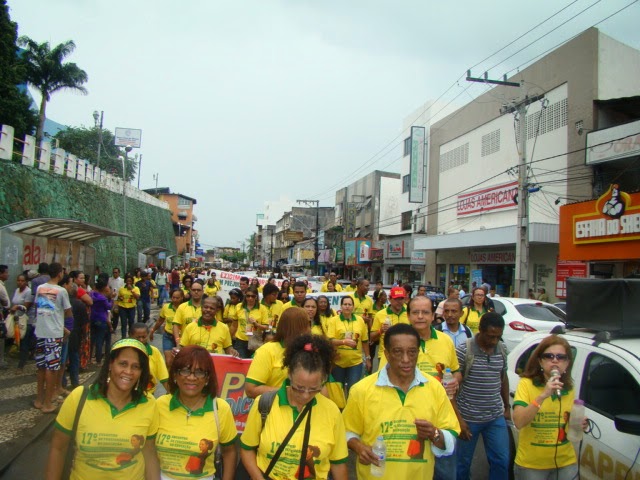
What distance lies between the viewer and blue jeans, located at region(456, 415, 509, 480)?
420cm

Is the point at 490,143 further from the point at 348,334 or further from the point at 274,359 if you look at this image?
the point at 274,359

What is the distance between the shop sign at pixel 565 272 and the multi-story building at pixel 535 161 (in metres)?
0.62

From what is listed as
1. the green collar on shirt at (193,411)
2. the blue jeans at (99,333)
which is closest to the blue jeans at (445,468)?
the green collar on shirt at (193,411)

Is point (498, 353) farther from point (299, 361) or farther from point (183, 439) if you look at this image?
point (183, 439)

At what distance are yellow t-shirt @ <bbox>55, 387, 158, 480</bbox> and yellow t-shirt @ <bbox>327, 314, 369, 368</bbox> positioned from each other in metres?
3.73

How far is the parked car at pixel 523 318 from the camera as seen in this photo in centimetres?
1007

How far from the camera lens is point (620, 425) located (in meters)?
3.07

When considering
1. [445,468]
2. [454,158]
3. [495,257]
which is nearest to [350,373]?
[445,468]

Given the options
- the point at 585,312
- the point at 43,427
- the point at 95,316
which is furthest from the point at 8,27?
the point at 585,312

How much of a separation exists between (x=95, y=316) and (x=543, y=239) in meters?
18.3

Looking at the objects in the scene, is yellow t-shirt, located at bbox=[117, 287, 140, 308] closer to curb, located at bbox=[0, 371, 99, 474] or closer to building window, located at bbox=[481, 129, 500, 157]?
curb, located at bbox=[0, 371, 99, 474]

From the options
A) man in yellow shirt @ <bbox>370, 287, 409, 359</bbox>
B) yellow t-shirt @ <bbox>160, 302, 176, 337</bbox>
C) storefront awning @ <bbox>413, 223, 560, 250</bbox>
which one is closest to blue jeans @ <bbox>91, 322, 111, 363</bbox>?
yellow t-shirt @ <bbox>160, 302, 176, 337</bbox>

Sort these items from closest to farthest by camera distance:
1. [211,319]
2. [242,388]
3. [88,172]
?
[242,388], [211,319], [88,172]

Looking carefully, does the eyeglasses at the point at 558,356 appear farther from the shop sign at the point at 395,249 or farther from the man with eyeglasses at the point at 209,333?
the shop sign at the point at 395,249
